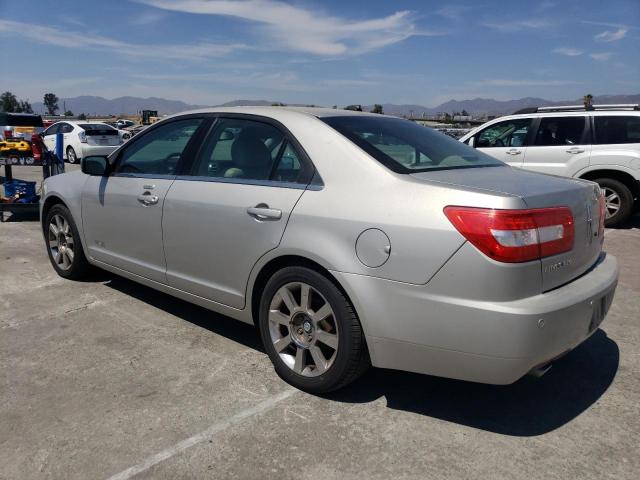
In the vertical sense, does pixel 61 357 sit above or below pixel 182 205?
below

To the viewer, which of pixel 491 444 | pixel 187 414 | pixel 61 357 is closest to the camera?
pixel 491 444

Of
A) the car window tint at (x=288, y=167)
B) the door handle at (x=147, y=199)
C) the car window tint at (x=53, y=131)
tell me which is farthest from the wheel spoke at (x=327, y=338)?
the car window tint at (x=53, y=131)

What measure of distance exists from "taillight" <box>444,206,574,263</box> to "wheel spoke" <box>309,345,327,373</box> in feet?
3.45

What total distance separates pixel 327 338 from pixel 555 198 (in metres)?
1.33

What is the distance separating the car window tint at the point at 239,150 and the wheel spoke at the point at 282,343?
3.12ft

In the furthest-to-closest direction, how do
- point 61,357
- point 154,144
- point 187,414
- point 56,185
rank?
1. point 56,185
2. point 154,144
3. point 61,357
4. point 187,414

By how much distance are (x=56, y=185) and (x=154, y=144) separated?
1415 mm

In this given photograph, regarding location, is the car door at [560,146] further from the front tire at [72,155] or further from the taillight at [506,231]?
the front tire at [72,155]

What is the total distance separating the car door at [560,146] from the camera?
27.2ft

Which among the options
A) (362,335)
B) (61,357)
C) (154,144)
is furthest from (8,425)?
(154,144)

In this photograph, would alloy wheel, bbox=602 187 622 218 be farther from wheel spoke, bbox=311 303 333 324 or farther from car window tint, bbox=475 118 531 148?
wheel spoke, bbox=311 303 333 324

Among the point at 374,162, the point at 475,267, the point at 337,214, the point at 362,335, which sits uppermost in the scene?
the point at 374,162

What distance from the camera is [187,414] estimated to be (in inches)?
111

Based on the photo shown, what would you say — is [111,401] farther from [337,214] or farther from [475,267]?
[475,267]
